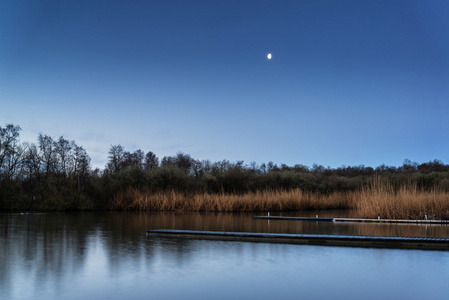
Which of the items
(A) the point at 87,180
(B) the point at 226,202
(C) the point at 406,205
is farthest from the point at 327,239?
(A) the point at 87,180

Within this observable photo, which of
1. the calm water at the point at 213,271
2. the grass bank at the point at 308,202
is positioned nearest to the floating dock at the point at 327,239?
the calm water at the point at 213,271

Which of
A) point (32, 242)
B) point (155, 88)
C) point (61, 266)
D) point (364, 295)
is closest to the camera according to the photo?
Result: point (364, 295)

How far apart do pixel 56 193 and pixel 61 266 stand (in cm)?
1673

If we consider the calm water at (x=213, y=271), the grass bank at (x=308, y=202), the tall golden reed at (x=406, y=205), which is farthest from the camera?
the grass bank at (x=308, y=202)

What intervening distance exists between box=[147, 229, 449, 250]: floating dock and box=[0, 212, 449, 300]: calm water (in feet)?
1.37

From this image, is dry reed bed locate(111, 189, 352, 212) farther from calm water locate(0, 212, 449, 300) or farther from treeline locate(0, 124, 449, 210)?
calm water locate(0, 212, 449, 300)

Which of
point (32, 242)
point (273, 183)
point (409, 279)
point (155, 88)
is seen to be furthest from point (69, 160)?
point (409, 279)

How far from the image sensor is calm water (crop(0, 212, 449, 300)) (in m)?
4.36

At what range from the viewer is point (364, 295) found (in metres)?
4.30

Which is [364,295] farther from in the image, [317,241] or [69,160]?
[69,160]

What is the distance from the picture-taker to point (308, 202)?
21109 millimetres

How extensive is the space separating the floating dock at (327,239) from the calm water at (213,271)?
1.37 feet

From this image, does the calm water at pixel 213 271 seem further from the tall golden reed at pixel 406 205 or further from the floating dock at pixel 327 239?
the tall golden reed at pixel 406 205

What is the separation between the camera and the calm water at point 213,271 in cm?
436
